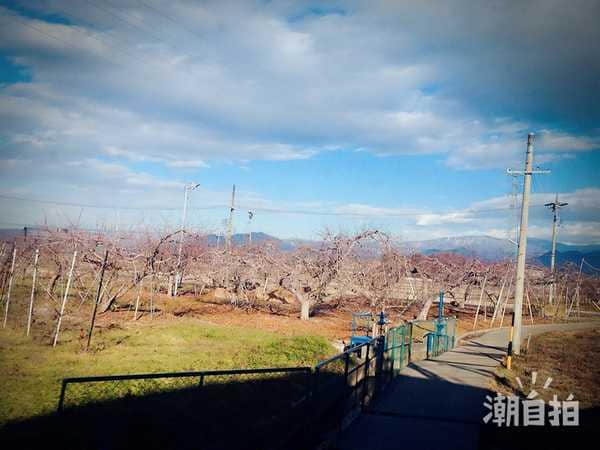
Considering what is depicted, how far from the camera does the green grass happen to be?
25.6ft

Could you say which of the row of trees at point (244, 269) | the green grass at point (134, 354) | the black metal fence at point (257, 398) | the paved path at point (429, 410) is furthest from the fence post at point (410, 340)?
the row of trees at point (244, 269)

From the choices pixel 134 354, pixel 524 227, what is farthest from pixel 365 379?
pixel 524 227

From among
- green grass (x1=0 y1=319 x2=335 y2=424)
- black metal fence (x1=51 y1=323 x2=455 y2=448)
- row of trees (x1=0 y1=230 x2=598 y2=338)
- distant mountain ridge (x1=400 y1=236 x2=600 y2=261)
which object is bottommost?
green grass (x1=0 y1=319 x2=335 y2=424)

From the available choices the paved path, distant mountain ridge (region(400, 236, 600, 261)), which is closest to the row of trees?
distant mountain ridge (region(400, 236, 600, 261))

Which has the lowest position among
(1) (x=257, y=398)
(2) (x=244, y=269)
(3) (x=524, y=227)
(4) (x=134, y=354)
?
(4) (x=134, y=354)

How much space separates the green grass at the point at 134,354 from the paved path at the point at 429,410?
346 cm

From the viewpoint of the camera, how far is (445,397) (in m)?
9.38

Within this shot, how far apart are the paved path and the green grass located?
3456 mm

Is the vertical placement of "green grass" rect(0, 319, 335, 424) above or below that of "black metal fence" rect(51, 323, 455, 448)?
below

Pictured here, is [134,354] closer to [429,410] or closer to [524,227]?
[429,410]

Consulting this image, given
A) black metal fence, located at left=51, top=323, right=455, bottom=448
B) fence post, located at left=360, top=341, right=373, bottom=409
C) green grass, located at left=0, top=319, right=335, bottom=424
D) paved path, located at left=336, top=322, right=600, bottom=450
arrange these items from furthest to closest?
fence post, located at left=360, top=341, right=373, bottom=409, green grass, located at left=0, top=319, right=335, bottom=424, paved path, located at left=336, top=322, right=600, bottom=450, black metal fence, located at left=51, top=323, right=455, bottom=448

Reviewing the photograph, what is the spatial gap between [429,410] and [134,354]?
26.8ft

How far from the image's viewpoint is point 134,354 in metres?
11.2

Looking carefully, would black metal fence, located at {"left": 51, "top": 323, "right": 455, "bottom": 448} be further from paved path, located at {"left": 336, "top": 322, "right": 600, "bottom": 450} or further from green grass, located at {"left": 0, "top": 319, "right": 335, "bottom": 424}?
green grass, located at {"left": 0, "top": 319, "right": 335, "bottom": 424}
